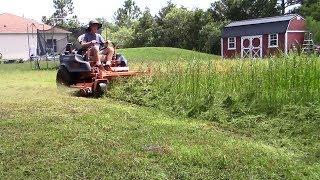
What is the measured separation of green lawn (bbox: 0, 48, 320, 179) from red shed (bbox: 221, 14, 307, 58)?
77.6 feet

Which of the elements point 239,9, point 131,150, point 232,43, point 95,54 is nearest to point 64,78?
point 95,54

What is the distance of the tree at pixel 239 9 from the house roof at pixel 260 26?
7.07 metres

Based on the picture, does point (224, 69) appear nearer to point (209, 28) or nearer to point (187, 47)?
point (209, 28)

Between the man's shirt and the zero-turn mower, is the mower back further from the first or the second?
the man's shirt

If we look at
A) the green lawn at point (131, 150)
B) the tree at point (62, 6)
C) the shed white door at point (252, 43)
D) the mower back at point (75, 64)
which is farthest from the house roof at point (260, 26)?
the tree at point (62, 6)

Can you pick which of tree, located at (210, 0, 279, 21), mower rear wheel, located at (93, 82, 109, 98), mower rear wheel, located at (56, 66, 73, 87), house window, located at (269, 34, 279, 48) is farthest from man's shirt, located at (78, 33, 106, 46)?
tree, located at (210, 0, 279, 21)

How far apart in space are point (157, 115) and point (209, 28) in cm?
2943

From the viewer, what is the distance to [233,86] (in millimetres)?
6887

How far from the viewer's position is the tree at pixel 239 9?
39.0 meters

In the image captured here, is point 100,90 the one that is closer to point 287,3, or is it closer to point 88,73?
point 88,73

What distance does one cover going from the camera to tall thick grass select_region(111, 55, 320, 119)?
618cm

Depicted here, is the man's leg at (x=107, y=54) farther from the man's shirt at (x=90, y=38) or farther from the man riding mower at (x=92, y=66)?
the man's shirt at (x=90, y=38)

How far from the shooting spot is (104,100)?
25.7 feet

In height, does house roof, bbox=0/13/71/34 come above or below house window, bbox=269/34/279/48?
above
